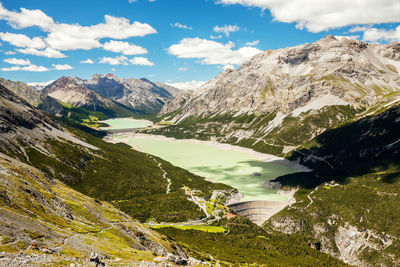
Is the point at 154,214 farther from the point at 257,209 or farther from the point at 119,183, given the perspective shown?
the point at 257,209

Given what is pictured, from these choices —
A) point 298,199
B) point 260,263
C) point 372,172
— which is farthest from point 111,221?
point 372,172

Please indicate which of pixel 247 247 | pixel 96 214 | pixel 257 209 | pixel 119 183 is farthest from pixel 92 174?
pixel 247 247

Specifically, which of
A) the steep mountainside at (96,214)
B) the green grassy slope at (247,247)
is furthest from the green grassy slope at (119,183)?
the green grassy slope at (247,247)

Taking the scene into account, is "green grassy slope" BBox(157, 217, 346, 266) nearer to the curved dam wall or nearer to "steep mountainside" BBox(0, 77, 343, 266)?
"steep mountainside" BBox(0, 77, 343, 266)

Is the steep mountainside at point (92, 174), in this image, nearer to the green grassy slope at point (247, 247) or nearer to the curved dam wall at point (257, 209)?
the curved dam wall at point (257, 209)

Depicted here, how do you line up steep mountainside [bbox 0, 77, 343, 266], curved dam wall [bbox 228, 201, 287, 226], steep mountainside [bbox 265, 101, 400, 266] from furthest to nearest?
curved dam wall [bbox 228, 201, 287, 226] < steep mountainside [bbox 265, 101, 400, 266] < steep mountainside [bbox 0, 77, 343, 266]

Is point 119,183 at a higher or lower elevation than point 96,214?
higher

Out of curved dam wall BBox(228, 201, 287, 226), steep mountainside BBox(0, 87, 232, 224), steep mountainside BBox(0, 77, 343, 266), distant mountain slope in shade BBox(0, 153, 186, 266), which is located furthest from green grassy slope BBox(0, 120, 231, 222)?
distant mountain slope in shade BBox(0, 153, 186, 266)

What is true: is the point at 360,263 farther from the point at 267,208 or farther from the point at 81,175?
the point at 81,175
